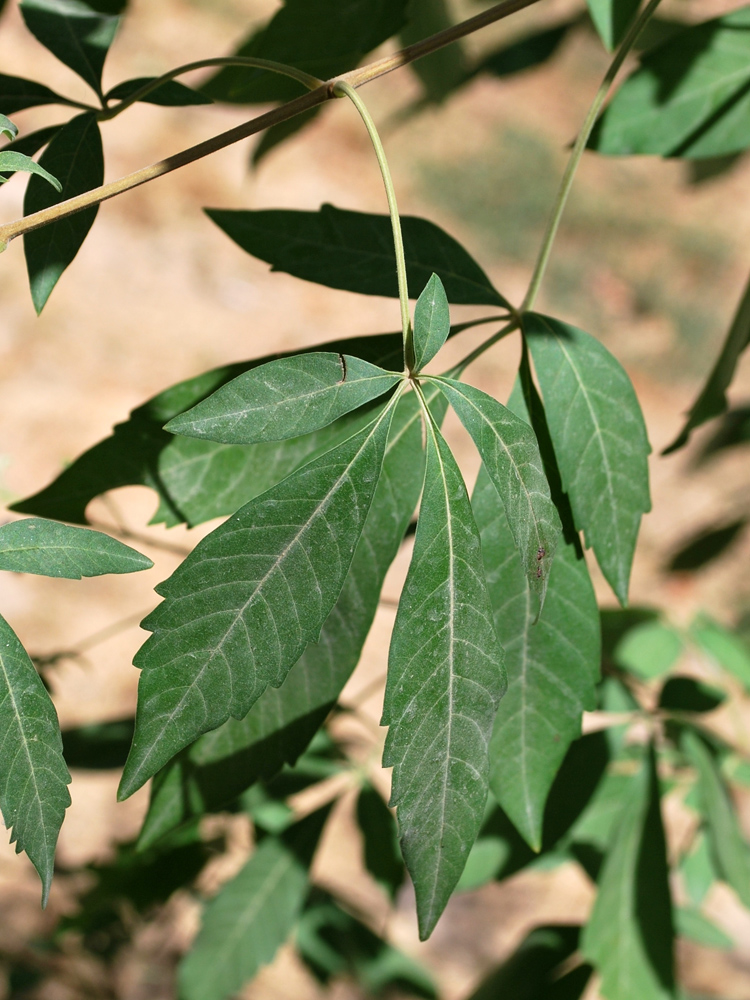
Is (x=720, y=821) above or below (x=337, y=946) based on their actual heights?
above

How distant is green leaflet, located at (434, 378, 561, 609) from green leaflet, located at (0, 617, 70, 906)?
0.25 m

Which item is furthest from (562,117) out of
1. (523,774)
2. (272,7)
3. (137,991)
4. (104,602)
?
(523,774)

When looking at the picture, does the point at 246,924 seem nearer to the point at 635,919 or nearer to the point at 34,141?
the point at 635,919

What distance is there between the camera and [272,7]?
4141mm

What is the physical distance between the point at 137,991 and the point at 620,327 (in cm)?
287

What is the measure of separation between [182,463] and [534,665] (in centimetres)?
30

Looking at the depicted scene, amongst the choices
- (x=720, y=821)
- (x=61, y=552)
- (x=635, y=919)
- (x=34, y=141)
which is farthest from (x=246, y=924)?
(x=34, y=141)

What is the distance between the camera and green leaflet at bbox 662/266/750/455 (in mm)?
790

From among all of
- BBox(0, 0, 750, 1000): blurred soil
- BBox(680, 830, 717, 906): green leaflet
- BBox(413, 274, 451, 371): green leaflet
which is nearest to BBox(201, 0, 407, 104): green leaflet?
BBox(413, 274, 451, 371): green leaflet

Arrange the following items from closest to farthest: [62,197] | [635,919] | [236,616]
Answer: [236,616], [62,197], [635,919]

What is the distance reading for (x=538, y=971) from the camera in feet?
3.86

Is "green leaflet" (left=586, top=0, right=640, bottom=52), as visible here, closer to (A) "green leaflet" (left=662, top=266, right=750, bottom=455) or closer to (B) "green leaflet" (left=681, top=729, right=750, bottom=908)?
(A) "green leaflet" (left=662, top=266, right=750, bottom=455)

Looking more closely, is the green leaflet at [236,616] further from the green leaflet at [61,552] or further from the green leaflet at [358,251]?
the green leaflet at [358,251]

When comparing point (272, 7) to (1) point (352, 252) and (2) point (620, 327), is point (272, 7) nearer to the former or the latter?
(2) point (620, 327)
